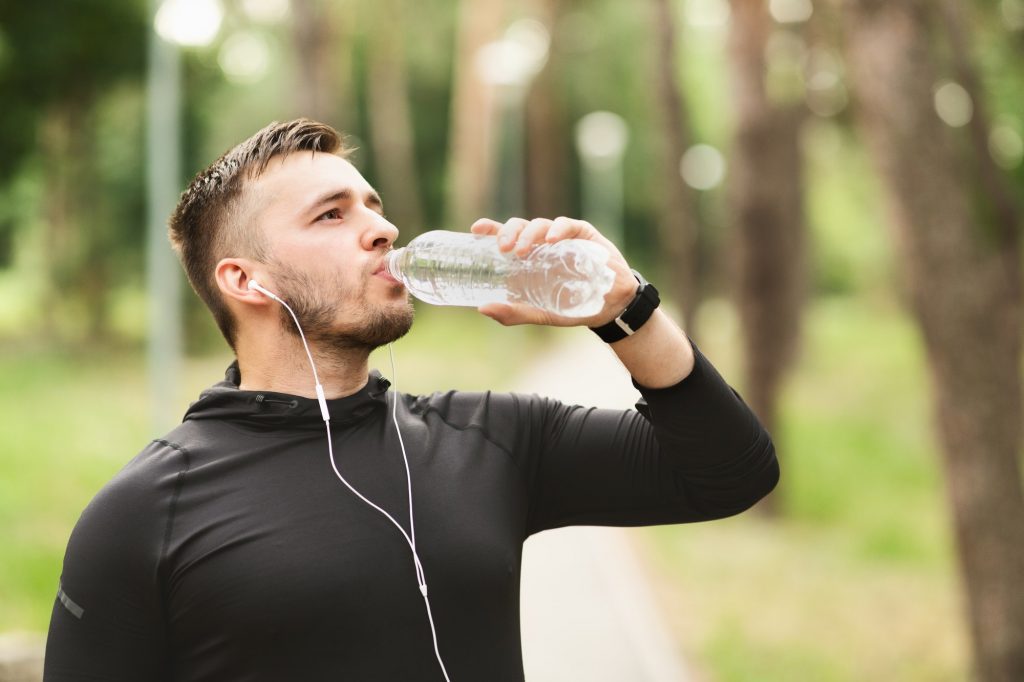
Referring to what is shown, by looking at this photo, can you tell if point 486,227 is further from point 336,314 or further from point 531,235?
point 336,314

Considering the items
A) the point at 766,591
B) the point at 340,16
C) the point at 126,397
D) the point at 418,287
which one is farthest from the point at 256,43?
the point at 418,287

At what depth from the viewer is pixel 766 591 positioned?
9344 millimetres

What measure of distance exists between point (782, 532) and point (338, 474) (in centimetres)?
1028

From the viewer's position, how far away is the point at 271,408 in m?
2.44

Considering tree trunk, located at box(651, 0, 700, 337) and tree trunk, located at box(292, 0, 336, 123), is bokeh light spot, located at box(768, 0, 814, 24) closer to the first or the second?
tree trunk, located at box(651, 0, 700, 337)

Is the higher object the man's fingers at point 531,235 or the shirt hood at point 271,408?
the man's fingers at point 531,235

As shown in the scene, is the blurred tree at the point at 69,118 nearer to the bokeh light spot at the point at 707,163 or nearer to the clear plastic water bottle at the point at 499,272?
the clear plastic water bottle at the point at 499,272

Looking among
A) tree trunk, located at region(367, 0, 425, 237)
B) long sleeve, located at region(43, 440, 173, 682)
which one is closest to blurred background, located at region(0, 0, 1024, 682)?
long sleeve, located at region(43, 440, 173, 682)

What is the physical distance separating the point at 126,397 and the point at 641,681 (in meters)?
10.1

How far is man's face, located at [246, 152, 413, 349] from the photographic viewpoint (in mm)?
2496

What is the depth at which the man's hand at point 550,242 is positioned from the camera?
2184mm

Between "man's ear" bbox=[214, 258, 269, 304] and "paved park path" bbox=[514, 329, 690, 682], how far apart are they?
4.86m

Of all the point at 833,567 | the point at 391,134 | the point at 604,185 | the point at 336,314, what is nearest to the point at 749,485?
the point at 336,314

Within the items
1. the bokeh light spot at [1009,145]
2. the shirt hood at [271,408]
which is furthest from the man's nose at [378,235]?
the bokeh light spot at [1009,145]
